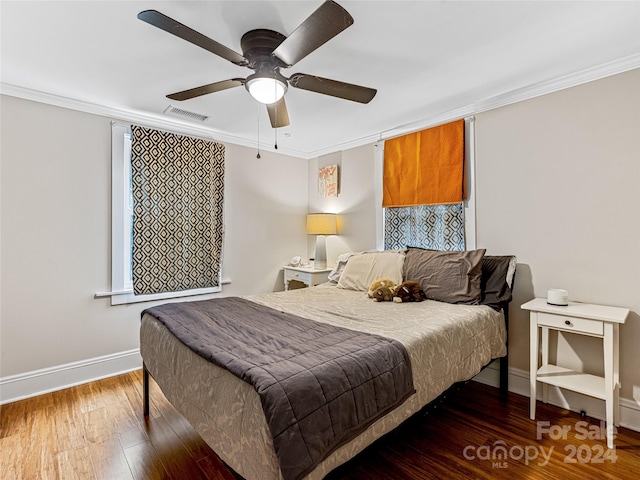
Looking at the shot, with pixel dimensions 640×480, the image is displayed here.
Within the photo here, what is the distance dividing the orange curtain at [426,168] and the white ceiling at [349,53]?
21 centimetres

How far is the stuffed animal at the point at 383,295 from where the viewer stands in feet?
8.55

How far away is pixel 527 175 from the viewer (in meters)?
2.63

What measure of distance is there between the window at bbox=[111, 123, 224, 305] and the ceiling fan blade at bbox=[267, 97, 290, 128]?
149cm

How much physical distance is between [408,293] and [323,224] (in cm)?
182

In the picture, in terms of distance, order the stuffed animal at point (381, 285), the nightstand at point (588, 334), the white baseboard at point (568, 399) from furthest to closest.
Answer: the stuffed animal at point (381, 285), the white baseboard at point (568, 399), the nightstand at point (588, 334)

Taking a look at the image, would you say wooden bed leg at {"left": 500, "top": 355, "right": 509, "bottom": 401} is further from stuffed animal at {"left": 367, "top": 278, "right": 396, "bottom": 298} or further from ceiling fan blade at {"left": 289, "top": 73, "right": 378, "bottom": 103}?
ceiling fan blade at {"left": 289, "top": 73, "right": 378, "bottom": 103}

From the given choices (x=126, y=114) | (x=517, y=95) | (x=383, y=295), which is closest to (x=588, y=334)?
(x=383, y=295)

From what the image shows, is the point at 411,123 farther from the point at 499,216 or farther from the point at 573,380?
the point at 573,380

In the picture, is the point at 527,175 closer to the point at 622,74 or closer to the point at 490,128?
the point at 490,128

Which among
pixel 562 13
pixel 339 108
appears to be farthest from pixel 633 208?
pixel 339 108

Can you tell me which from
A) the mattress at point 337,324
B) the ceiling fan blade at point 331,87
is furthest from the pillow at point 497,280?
the ceiling fan blade at point 331,87

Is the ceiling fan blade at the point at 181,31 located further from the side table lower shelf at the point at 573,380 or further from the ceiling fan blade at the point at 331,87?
the side table lower shelf at the point at 573,380

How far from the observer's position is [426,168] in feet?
10.7

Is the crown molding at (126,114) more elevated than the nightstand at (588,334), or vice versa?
the crown molding at (126,114)
